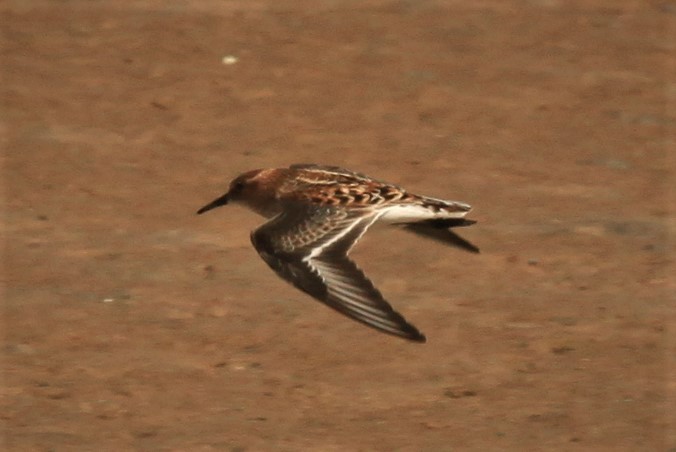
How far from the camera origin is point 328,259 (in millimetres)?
6520

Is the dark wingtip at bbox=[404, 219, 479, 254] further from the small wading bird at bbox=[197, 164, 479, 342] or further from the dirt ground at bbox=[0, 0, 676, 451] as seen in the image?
the dirt ground at bbox=[0, 0, 676, 451]

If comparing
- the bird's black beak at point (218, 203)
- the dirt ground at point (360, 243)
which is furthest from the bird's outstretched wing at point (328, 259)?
the bird's black beak at point (218, 203)

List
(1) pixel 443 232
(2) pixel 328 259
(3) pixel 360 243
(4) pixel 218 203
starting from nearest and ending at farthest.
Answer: (2) pixel 328 259 → (1) pixel 443 232 → (4) pixel 218 203 → (3) pixel 360 243

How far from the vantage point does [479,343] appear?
23.0ft

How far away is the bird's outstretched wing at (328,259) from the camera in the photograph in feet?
20.4

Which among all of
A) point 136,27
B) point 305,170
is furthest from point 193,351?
point 136,27

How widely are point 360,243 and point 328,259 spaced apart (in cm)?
163

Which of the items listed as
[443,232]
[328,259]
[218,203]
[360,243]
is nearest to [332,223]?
[328,259]

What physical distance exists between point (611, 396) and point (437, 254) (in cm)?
162

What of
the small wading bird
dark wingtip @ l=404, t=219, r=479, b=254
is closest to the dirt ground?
dark wingtip @ l=404, t=219, r=479, b=254

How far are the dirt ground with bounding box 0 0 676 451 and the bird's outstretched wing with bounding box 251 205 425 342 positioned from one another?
407mm

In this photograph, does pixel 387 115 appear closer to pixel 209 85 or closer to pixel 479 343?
pixel 209 85

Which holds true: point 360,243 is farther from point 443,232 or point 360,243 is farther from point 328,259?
point 328,259

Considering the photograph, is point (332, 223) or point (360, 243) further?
point (360, 243)
